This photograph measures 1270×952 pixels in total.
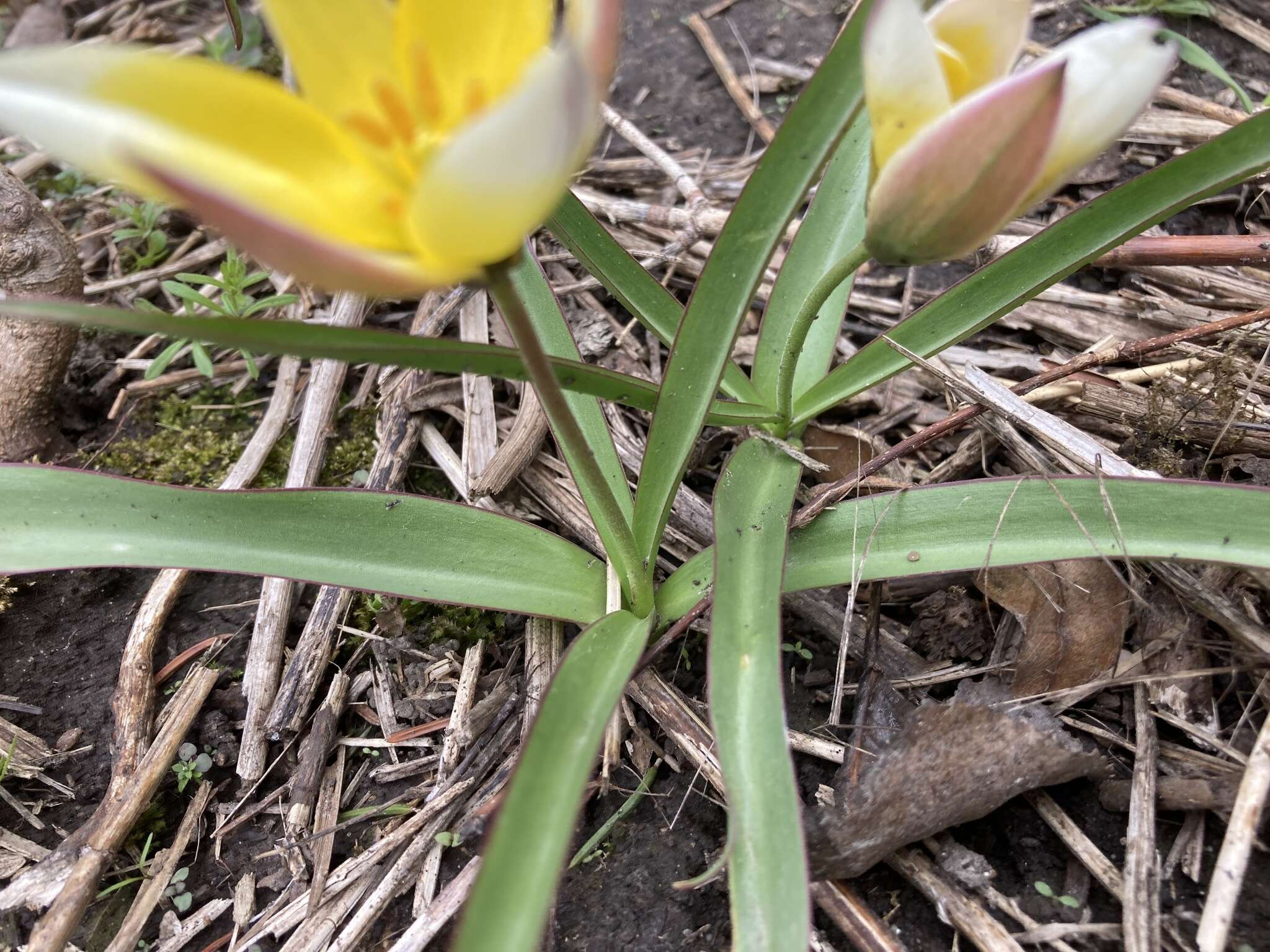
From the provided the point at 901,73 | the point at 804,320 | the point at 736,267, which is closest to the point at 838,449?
the point at 804,320

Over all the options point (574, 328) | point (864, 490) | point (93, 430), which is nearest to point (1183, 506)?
point (864, 490)

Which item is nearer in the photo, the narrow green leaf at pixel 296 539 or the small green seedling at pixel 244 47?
the narrow green leaf at pixel 296 539

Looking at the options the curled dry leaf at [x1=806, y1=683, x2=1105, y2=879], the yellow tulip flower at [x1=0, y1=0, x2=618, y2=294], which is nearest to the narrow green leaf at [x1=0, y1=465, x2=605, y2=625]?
the curled dry leaf at [x1=806, y1=683, x2=1105, y2=879]

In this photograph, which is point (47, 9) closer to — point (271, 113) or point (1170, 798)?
point (271, 113)

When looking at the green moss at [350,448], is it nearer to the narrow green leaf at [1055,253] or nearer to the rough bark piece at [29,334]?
the rough bark piece at [29,334]

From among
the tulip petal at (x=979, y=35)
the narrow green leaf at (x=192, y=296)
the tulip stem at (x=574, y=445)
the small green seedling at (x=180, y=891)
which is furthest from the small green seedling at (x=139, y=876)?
the tulip petal at (x=979, y=35)

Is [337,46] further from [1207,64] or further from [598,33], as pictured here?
[1207,64]

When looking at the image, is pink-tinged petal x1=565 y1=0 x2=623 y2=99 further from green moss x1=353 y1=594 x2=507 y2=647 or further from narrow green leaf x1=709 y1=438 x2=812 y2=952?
green moss x1=353 y1=594 x2=507 y2=647
